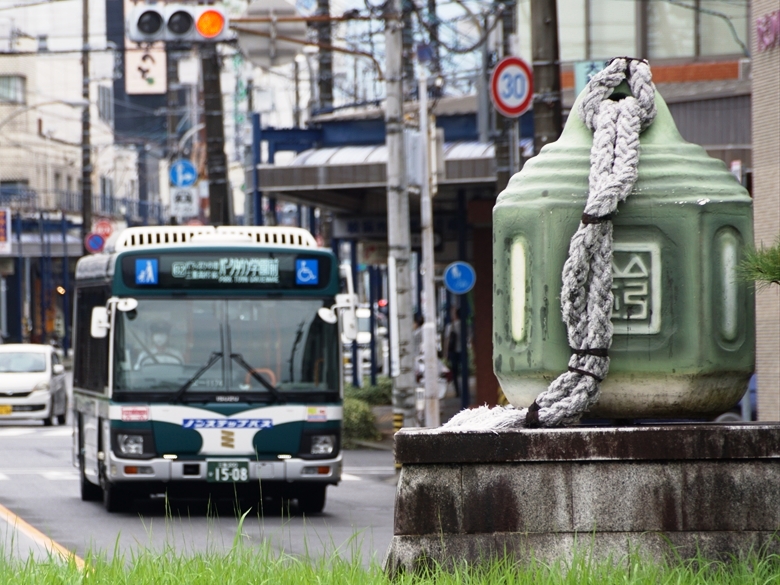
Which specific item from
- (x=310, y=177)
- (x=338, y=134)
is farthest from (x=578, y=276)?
(x=338, y=134)

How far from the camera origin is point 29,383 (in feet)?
96.3

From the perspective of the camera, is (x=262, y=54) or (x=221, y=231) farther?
(x=262, y=54)

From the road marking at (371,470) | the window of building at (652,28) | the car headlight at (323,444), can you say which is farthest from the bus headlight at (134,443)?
the window of building at (652,28)

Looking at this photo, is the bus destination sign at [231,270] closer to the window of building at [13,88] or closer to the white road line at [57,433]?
the white road line at [57,433]

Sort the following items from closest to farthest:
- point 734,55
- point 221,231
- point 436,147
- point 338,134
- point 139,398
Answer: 1. point 139,398
2. point 221,231
3. point 436,147
4. point 734,55
5. point 338,134

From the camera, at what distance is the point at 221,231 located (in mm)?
15461

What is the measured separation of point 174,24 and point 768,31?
7.95m

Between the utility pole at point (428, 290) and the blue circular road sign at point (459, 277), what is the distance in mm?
1483

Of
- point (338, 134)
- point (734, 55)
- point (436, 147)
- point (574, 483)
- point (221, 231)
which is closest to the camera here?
point (574, 483)

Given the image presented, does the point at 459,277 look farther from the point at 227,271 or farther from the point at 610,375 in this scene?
the point at 610,375

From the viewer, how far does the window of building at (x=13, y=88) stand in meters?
Answer: 66.7

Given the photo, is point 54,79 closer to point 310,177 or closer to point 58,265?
point 58,265

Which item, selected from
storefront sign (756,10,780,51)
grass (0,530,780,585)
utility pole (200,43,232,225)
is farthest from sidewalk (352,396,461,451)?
grass (0,530,780,585)

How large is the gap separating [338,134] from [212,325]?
16.2 meters
